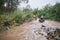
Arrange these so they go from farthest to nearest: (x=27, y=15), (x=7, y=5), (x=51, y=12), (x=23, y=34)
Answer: (x=51, y=12) < (x=27, y=15) < (x=23, y=34) < (x=7, y=5)

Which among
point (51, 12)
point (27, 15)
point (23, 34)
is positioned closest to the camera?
point (23, 34)

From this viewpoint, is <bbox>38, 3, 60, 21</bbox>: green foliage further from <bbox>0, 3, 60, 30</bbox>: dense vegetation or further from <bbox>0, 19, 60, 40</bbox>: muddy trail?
<bbox>0, 19, 60, 40</bbox>: muddy trail

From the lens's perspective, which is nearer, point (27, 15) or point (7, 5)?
point (7, 5)

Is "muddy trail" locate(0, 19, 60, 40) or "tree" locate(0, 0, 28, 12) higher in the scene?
"tree" locate(0, 0, 28, 12)

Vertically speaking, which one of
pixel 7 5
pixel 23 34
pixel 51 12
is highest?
pixel 7 5

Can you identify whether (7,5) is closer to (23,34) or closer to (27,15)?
(23,34)

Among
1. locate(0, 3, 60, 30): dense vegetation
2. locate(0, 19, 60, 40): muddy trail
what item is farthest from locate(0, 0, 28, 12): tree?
locate(0, 3, 60, 30): dense vegetation

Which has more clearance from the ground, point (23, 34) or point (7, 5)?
point (7, 5)

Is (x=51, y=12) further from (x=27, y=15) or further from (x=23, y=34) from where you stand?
(x=23, y=34)

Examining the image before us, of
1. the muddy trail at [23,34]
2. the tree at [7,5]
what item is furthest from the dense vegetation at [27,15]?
the tree at [7,5]

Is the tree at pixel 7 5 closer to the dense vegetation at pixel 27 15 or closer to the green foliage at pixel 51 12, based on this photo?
the dense vegetation at pixel 27 15

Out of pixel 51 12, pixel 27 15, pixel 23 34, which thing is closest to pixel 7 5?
pixel 23 34

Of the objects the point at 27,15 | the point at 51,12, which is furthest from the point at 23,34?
the point at 51,12

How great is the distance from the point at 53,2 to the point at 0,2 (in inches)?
369
